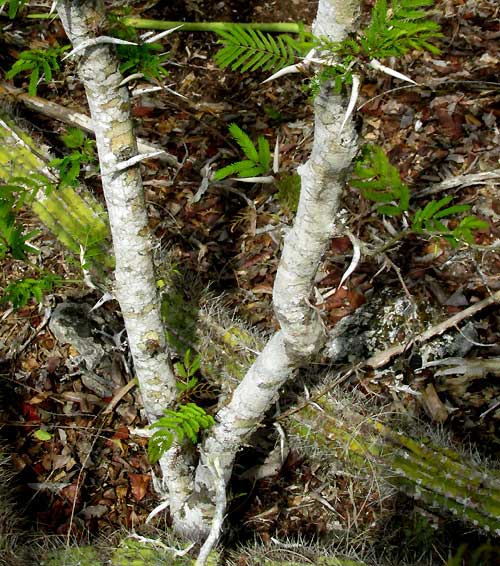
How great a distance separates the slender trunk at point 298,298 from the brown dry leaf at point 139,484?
12.7 inches

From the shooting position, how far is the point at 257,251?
3.14m

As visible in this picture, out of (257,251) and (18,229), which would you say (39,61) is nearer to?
(18,229)

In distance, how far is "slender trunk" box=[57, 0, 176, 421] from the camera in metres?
1.30

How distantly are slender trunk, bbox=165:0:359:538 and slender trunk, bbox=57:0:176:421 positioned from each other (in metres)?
0.25

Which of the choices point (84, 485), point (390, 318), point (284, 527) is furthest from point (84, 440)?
point (390, 318)

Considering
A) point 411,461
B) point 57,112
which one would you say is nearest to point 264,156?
point 411,461

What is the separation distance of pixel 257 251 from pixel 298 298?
1.57 meters

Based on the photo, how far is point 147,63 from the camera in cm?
142

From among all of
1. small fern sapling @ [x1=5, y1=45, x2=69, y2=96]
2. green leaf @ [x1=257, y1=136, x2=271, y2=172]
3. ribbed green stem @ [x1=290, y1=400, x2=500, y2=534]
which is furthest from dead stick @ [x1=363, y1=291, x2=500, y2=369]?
small fern sapling @ [x1=5, y1=45, x2=69, y2=96]

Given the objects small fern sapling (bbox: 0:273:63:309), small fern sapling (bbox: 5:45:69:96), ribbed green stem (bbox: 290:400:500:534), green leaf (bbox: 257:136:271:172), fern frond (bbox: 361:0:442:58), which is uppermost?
small fern sapling (bbox: 5:45:69:96)

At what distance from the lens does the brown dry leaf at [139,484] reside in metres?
2.62

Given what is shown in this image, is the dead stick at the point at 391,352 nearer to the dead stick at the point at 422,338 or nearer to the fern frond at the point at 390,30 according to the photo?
the dead stick at the point at 422,338

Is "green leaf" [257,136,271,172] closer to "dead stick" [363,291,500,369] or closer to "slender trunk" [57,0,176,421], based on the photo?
"slender trunk" [57,0,176,421]

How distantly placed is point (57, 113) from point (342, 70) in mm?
2569
